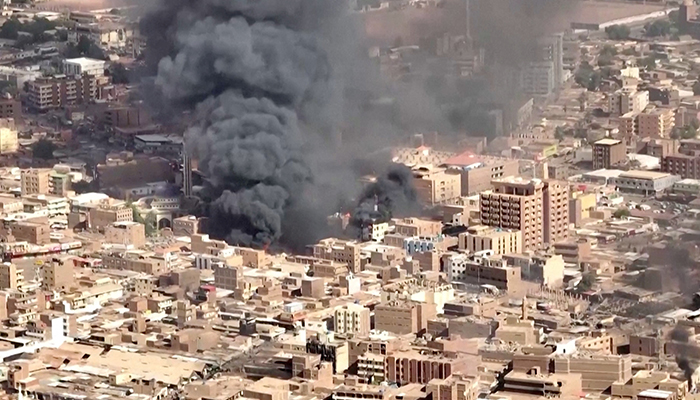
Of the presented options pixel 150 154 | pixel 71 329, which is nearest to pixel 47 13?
pixel 150 154

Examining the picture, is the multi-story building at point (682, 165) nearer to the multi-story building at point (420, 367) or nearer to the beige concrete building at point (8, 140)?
the beige concrete building at point (8, 140)

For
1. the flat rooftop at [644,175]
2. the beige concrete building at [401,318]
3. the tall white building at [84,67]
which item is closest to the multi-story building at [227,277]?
the beige concrete building at [401,318]

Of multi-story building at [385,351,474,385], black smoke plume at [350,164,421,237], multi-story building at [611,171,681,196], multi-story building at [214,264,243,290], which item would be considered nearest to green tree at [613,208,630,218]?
multi-story building at [611,171,681,196]

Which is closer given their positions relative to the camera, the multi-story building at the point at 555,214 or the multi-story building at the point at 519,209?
the multi-story building at the point at 519,209

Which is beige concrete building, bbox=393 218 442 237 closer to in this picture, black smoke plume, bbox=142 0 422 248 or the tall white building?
black smoke plume, bbox=142 0 422 248

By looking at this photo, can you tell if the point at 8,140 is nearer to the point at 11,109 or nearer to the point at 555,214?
the point at 11,109

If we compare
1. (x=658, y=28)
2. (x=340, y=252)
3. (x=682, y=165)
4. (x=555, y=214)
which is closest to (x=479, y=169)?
(x=682, y=165)
